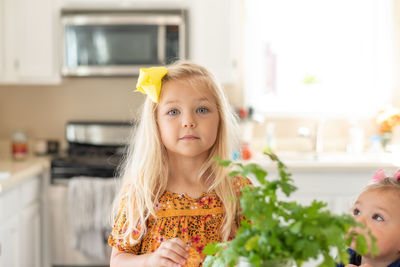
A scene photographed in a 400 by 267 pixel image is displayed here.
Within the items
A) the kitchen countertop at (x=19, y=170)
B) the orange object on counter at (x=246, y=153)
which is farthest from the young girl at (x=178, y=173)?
the orange object on counter at (x=246, y=153)

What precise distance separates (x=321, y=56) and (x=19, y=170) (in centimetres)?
236

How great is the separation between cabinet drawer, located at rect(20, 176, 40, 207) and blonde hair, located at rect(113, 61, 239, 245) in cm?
157

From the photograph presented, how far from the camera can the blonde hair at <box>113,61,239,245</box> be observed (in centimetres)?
121

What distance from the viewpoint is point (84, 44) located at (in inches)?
122

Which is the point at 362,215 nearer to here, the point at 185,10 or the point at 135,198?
the point at 135,198

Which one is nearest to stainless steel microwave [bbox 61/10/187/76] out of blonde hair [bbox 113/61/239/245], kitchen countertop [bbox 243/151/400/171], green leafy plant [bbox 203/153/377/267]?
kitchen countertop [bbox 243/151/400/171]

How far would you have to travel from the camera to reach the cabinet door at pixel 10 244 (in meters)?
2.38

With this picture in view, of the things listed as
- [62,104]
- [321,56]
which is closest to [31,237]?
[62,104]

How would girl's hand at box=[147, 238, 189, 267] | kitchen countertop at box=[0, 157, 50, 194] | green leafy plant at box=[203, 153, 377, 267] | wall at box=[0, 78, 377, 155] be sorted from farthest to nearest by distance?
1. wall at box=[0, 78, 377, 155]
2. kitchen countertop at box=[0, 157, 50, 194]
3. girl's hand at box=[147, 238, 189, 267]
4. green leafy plant at box=[203, 153, 377, 267]

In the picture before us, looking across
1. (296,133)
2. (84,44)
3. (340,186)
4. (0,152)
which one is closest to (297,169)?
(340,186)

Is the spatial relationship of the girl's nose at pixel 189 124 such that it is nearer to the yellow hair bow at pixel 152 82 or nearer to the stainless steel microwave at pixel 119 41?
the yellow hair bow at pixel 152 82

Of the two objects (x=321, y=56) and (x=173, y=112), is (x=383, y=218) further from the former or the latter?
(x=321, y=56)

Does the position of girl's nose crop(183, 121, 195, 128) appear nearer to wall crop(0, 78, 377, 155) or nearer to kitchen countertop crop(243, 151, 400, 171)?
kitchen countertop crop(243, 151, 400, 171)

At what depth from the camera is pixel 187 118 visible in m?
1.16
